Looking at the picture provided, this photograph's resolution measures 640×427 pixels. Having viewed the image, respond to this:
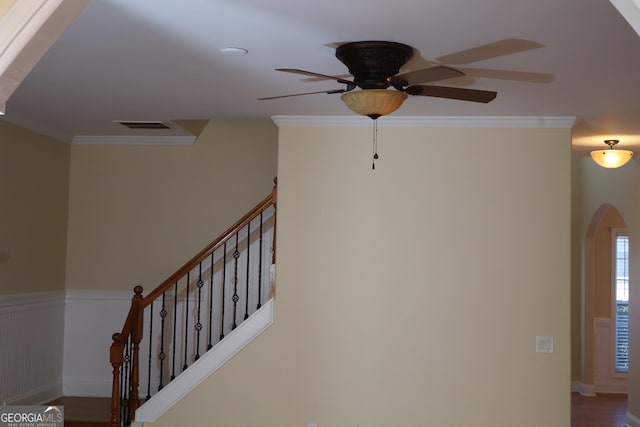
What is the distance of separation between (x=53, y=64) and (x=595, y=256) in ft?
25.1

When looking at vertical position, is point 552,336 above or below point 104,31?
below

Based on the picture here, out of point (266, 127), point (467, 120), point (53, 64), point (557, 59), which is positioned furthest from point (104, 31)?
point (266, 127)

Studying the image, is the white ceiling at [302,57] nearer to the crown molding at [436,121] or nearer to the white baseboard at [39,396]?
A: the crown molding at [436,121]

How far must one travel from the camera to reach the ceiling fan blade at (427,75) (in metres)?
3.28

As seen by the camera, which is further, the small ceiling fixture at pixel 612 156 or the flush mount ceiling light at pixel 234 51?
the small ceiling fixture at pixel 612 156

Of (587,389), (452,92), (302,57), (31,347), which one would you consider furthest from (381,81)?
(587,389)

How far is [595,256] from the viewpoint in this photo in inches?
377

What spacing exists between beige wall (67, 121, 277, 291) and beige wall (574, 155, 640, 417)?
12.5 ft

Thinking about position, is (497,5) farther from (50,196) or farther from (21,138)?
(50,196)

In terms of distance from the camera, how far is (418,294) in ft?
18.0

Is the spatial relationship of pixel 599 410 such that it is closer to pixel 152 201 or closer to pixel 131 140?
pixel 152 201

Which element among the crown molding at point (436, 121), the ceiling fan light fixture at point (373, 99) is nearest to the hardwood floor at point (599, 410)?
the crown molding at point (436, 121)

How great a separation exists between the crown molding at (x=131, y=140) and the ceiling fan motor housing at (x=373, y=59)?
3.44 m

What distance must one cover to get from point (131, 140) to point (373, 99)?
3847 millimetres
